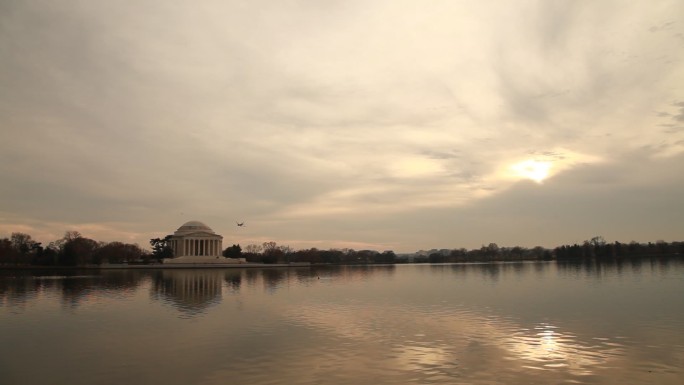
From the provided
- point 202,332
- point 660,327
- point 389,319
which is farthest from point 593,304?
point 202,332

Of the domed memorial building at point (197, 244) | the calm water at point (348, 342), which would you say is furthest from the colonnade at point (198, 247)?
the calm water at point (348, 342)

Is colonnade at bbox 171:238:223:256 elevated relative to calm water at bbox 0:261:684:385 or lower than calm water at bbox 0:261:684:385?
elevated

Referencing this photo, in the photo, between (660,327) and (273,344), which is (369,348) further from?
(660,327)

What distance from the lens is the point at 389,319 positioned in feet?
99.9

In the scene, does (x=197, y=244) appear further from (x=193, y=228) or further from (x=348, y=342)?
(x=348, y=342)

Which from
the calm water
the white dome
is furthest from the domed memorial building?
the calm water

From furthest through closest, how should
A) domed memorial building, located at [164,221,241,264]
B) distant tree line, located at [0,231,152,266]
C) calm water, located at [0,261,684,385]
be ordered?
domed memorial building, located at [164,221,241,264] → distant tree line, located at [0,231,152,266] → calm water, located at [0,261,684,385]

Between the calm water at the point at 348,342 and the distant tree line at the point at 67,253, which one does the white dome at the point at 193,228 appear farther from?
the calm water at the point at 348,342

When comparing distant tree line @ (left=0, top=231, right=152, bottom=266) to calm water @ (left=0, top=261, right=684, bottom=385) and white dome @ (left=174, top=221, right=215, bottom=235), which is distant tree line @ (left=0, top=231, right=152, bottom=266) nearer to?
white dome @ (left=174, top=221, right=215, bottom=235)

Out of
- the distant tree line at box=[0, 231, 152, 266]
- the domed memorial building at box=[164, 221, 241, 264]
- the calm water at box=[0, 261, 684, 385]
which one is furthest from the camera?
the domed memorial building at box=[164, 221, 241, 264]

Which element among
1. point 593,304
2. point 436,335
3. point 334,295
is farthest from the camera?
point 334,295

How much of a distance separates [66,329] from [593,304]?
3579 cm

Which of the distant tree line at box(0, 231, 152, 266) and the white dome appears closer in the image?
the distant tree line at box(0, 231, 152, 266)

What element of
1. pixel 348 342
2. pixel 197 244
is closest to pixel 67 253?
pixel 197 244
